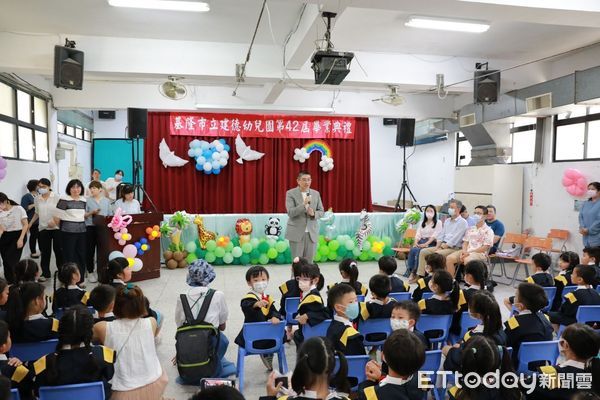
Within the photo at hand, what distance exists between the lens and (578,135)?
6.70 m

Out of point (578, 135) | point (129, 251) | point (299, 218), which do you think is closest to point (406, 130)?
point (578, 135)

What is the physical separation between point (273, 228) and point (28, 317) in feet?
15.6

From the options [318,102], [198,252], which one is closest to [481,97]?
[318,102]

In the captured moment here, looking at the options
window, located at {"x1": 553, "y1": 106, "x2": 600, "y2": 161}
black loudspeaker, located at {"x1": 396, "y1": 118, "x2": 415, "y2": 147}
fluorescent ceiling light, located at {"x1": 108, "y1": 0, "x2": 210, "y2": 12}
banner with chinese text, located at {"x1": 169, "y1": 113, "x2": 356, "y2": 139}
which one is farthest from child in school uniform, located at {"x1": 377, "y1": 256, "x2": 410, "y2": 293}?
banner with chinese text, located at {"x1": 169, "y1": 113, "x2": 356, "y2": 139}

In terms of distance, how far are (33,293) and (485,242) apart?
15.9 ft

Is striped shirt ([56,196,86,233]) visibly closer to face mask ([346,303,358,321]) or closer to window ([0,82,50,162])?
window ([0,82,50,162])

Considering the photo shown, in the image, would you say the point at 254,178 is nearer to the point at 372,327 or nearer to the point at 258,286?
the point at 258,286

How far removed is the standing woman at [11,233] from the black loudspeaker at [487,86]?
5.73 metres

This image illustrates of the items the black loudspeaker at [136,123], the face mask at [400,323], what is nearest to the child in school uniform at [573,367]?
the face mask at [400,323]

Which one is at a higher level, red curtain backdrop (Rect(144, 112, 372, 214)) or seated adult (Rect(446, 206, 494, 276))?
red curtain backdrop (Rect(144, 112, 372, 214))

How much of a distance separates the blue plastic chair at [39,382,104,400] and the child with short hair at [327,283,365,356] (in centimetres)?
110

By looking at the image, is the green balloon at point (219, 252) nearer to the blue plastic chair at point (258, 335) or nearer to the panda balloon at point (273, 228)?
the panda balloon at point (273, 228)

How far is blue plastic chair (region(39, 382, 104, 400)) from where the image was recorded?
1850 mm

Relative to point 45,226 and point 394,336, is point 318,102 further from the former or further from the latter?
point 394,336
